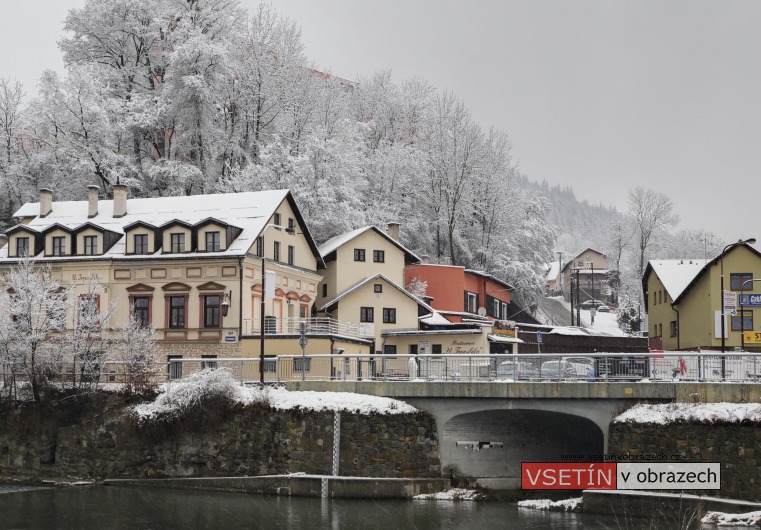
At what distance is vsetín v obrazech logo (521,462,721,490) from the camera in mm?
32656

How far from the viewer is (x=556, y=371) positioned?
36.7 metres

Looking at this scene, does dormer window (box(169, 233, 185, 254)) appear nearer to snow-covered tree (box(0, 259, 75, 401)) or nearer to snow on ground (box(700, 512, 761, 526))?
snow-covered tree (box(0, 259, 75, 401))

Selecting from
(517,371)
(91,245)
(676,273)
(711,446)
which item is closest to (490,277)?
(676,273)

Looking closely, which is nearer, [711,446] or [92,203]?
[711,446]

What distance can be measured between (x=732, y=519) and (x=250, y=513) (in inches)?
655

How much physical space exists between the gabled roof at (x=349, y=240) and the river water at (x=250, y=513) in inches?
957

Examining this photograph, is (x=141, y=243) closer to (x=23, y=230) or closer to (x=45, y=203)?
(x=23, y=230)

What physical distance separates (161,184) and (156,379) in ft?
95.2

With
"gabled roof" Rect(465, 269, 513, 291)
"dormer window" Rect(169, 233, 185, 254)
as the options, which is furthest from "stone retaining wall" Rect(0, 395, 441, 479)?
"gabled roof" Rect(465, 269, 513, 291)

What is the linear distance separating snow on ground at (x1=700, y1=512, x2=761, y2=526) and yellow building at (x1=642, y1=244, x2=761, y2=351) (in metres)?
29.2

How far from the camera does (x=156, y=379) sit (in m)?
45.2

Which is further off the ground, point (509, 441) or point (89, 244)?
point (89, 244)

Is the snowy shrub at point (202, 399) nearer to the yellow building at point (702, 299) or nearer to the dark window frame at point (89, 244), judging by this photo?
the dark window frame at point (89, 244)

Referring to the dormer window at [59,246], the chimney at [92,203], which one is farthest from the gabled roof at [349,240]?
the dormer window at [59,246]
